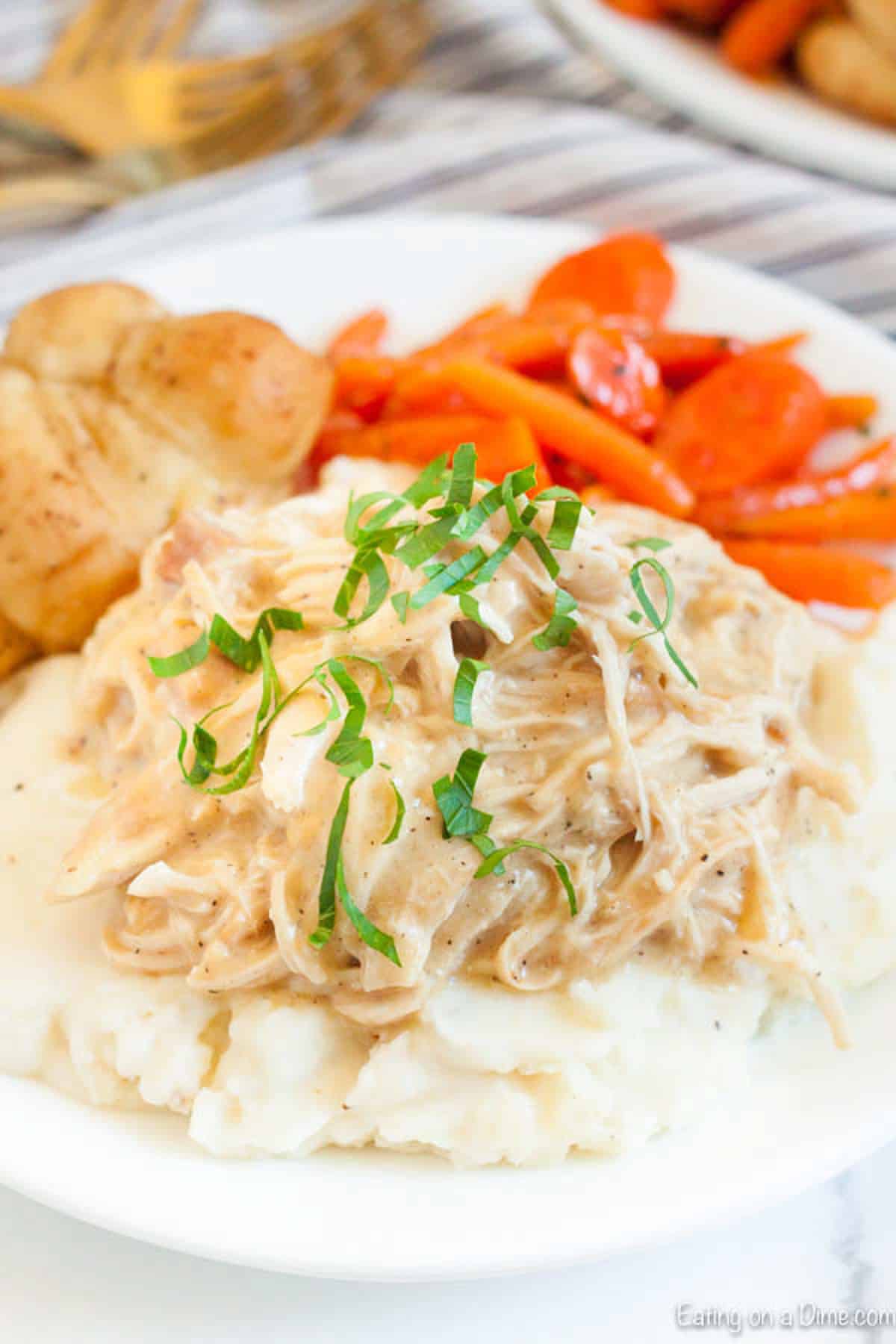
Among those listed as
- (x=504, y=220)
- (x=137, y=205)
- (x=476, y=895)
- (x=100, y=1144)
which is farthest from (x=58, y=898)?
(x=137, y=205)

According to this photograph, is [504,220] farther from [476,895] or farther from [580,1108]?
[580,1108]

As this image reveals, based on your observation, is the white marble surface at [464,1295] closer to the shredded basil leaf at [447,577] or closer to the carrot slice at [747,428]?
the shredded basil leaf at [447,577]

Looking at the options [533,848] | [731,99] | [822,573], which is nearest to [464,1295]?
[533,848]

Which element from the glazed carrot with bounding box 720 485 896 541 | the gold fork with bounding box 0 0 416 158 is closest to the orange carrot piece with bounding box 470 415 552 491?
the glazed carrot with bounding box 720 485 896 541

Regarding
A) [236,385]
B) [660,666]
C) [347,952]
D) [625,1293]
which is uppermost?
[236,385]

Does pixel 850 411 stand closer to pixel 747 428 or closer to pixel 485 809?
pixel 747 428

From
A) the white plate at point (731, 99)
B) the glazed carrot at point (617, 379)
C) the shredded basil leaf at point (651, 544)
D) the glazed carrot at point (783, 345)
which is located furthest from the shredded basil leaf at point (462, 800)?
the white plate at point (731, 99)
